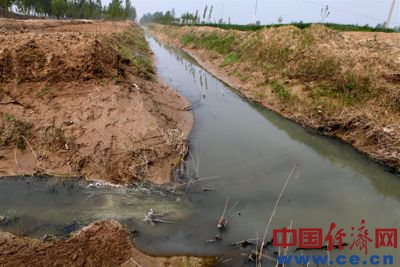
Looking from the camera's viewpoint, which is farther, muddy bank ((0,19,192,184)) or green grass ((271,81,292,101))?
green grass ((271,81,292,101))

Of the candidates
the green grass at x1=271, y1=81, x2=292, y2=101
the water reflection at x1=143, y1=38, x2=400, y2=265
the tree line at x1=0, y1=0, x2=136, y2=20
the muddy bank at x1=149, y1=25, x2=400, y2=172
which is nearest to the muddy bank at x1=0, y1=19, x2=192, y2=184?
the water reflection at x1=143, y1=38, x2=400, y2=265

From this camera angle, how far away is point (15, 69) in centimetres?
1076

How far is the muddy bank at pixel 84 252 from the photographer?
5.39 m

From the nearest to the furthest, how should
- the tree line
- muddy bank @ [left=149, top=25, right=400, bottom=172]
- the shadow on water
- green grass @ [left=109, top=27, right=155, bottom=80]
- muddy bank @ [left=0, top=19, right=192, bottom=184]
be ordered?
the shadow on water → muddy bank @ [left=0, top=19, right=192, bottom=184] → muddy bank @ [left=149, top=25, right=400, bottom=172] → green grass @ [left=109, top=27, right=155, bottom=80] → the tree line

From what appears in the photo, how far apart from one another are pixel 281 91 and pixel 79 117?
1016 cm

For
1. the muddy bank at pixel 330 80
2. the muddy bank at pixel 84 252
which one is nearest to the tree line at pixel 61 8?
the muddy bank at pixel 330 80

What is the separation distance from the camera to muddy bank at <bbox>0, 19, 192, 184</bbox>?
8445mm

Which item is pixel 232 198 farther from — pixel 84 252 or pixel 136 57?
pixel 136 57

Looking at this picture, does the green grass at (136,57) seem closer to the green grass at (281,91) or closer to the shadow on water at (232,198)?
the shadow on water at (232,198)

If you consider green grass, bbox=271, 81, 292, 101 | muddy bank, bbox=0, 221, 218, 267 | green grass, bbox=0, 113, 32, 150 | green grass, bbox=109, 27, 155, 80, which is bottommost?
muddy bank, bbox=0, 221, 218, 267

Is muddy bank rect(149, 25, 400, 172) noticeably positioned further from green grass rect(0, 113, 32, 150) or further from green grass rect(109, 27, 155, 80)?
green grass rect(0, 113, 32, 150)

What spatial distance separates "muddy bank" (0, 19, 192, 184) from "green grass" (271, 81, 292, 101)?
202 inches

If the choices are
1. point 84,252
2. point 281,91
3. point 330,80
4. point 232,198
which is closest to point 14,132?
point 84,252

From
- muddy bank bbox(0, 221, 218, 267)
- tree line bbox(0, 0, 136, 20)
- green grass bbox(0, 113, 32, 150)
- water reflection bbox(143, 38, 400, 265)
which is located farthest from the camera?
tree line bbox(0, 0, 136, 20)
